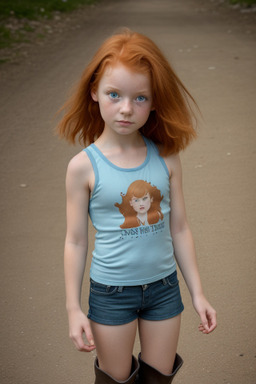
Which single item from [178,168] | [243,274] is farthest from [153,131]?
[243,274]

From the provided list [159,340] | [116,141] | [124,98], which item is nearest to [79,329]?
[159,340]

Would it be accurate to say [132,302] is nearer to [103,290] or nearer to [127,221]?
[103,290]

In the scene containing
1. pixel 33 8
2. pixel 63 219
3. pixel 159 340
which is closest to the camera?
pixel 159 340

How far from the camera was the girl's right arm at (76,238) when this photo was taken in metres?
1.96

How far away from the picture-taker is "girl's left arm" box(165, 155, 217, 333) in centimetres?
210

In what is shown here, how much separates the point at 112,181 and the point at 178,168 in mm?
269

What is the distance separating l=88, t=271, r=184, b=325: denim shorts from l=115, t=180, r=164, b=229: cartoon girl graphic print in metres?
0.20

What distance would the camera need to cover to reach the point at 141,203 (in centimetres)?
199

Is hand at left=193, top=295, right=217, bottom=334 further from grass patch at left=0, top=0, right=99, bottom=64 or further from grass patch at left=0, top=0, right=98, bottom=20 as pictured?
grass patch at left=0, top=0, right=98, bottom=20

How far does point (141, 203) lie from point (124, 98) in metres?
0.33

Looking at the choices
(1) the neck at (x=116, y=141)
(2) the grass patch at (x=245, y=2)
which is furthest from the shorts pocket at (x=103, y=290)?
(2) the grass patch at (x=245, y=2)

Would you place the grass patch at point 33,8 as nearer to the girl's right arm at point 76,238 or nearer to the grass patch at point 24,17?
the grass patch at point 24,17

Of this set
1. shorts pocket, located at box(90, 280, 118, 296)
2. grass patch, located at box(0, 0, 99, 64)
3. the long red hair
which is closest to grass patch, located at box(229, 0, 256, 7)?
grass patch, located at box(0, 0, 99, 64)

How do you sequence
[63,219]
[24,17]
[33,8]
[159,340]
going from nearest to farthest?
1. [159,340]
2. [63,219]
3. [24,17]
4. [33,8]
